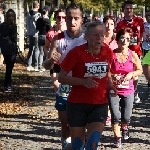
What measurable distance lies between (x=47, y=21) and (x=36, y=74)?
5.66 ft

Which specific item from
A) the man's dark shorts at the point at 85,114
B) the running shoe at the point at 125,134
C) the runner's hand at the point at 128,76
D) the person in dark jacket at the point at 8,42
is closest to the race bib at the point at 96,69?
the man's dark shorts at the point at 85,114

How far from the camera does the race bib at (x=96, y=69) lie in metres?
5.19

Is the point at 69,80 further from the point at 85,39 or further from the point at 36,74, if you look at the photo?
the point at 36,74

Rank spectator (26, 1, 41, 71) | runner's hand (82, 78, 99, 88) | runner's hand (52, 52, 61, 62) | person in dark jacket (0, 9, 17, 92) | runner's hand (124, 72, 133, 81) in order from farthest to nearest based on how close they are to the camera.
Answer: spectator (26, 1, 41, 71)
person in dark jacket (0, 9, 17, 92)
runner's hand (124, 72, 133, 81)
runner's hand (52, 52, 61, 62)
runner's hand (82, 78, 99, 88)

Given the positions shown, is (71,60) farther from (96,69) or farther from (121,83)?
(121,83)

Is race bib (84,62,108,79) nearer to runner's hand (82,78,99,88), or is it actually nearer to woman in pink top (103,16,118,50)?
runner's hand (82,78,99,88)

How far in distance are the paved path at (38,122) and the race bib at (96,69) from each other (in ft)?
6.94

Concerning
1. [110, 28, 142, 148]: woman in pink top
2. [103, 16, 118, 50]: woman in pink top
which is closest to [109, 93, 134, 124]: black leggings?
[110, 28, 142, 148]: woman in pink top

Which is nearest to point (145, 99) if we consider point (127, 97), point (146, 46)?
point (146, 46)

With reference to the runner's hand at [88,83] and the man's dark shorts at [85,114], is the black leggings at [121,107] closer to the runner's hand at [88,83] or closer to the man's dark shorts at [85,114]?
the man's dark shorts at [85,114]

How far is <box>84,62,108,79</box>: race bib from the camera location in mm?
5191

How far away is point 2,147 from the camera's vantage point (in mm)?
7086

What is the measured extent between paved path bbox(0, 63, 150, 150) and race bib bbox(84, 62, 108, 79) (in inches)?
83.3

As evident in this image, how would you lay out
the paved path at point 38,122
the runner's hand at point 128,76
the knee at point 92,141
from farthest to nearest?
the paved path at point 38,122
the runner's hand at point 128,76
the knee at point 92,141
